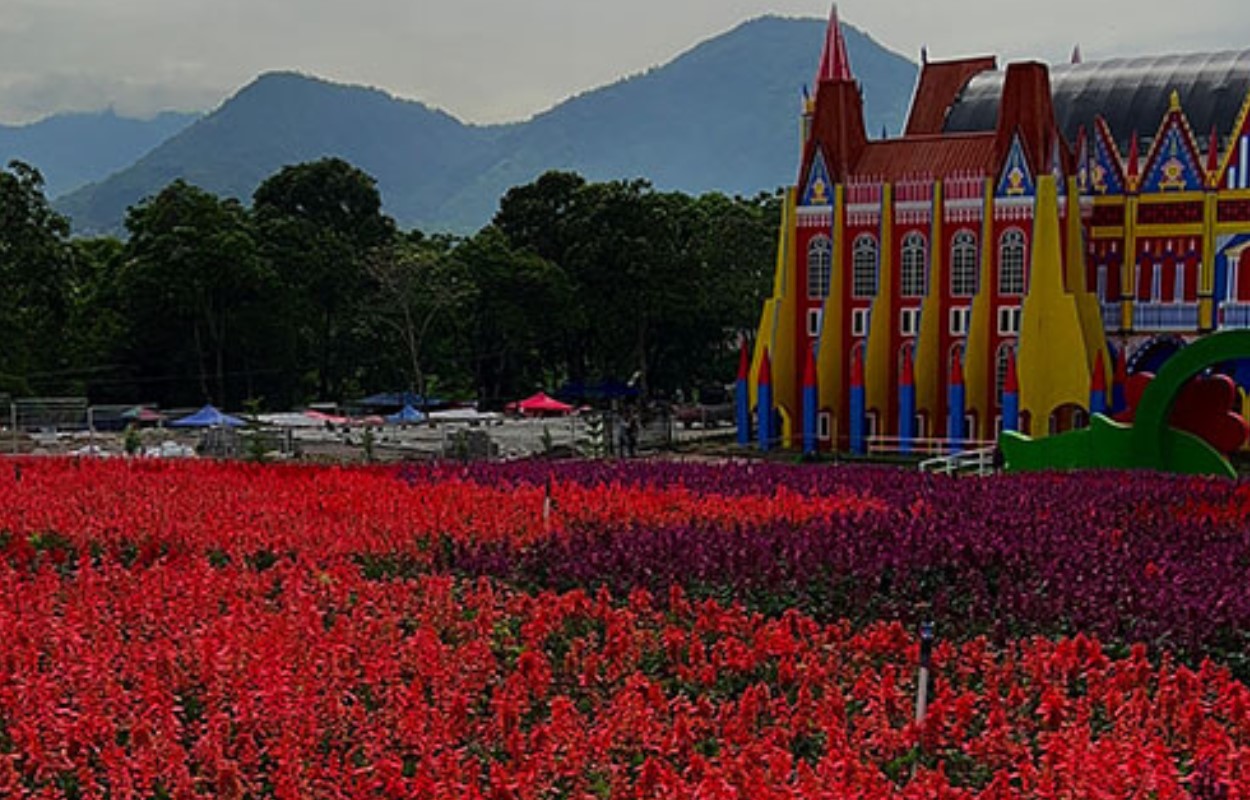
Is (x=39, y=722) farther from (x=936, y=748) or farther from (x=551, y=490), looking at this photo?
(x=551, y=490)

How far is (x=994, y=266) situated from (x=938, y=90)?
11208mm

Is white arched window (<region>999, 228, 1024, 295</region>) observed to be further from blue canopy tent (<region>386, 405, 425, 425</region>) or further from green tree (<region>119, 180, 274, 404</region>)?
green tree (<region>119, 180, 274, 404</region>)

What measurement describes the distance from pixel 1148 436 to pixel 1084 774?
16.0m

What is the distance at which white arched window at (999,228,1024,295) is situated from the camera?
32000 mm

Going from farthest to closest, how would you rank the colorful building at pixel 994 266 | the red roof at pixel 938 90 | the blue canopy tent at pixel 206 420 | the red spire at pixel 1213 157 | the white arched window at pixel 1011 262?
the red roof at pixel 938 90
the blue canopy tent at pixel 206 420
the red spire at pixel 1213 157
the white arched window at pixel 1011 262
the colorful building at pixel 994 266

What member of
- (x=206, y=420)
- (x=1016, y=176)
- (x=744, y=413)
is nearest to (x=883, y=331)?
(x=744, y=413)

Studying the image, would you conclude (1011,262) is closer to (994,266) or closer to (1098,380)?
(994,266)

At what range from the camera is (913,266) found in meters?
33.6

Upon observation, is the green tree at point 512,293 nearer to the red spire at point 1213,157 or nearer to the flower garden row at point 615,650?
the red spire at point 1213,157

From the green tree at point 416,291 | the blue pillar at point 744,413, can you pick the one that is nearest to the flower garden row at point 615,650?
the blue pillar at point 744,413

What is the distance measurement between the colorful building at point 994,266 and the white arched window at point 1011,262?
3 cm

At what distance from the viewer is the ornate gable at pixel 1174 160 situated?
33.4m

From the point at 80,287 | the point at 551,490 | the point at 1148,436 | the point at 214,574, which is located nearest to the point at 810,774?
the point at 214,574

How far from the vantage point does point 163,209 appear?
1715 inches
